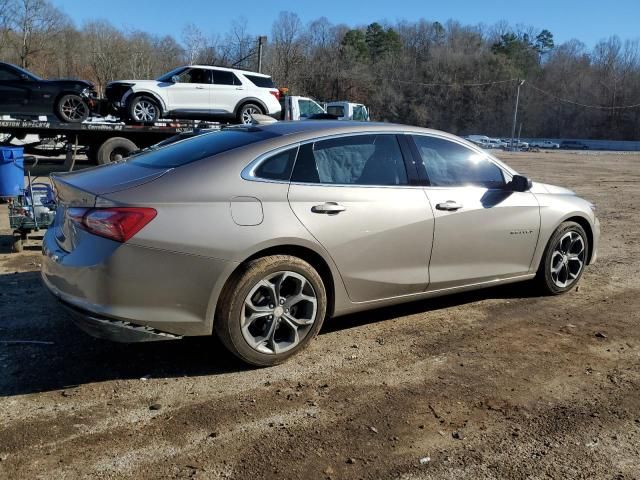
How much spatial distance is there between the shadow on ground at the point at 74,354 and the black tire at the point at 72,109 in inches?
381

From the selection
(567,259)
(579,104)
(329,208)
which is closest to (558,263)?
(567,259)

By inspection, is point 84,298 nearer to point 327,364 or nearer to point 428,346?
point 327,364

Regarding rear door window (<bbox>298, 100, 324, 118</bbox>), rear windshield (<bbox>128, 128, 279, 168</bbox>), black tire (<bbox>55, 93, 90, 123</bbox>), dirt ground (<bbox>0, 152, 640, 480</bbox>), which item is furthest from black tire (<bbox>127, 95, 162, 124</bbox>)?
rear windshield (<bbox>128, 128, 279, 168</bbox>)

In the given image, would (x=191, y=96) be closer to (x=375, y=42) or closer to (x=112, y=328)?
(x=112, y=328)

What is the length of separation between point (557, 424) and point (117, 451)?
2.36 m

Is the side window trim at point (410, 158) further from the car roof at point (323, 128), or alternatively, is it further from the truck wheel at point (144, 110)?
the truck wheel at point (144, 110)

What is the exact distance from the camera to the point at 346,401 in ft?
11.2

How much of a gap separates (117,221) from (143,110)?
11.8m

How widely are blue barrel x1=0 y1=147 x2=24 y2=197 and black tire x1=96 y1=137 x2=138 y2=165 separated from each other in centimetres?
386

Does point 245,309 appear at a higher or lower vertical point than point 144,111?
lower

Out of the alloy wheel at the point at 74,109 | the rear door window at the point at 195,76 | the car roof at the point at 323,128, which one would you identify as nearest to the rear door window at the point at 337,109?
the rear door window at the point at 195,76

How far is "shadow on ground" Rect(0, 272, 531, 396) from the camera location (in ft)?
11.9

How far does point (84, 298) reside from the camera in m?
3.38

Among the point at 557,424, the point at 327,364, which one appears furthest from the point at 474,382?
the point at 327,364
